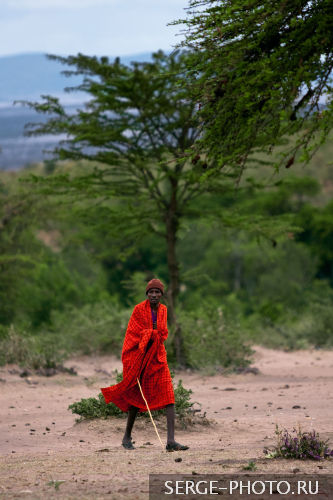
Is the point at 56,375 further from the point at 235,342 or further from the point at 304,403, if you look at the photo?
the point at 304,403

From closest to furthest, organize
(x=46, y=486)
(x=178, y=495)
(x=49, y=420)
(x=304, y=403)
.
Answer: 1. (x=178, y=495)
2. (x=46, y=486)
3. (x=49, y=420)
4. (x=304, y=403)

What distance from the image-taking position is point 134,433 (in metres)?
7.39

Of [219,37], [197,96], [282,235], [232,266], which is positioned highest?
[219,37]

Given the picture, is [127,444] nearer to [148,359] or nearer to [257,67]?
[148,359]

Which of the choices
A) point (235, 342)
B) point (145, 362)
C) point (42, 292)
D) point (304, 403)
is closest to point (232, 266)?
point (42, 292)

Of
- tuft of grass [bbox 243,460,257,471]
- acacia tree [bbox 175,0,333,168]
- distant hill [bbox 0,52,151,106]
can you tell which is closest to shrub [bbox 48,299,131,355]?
distant hill [bbox 0,52,151,106]

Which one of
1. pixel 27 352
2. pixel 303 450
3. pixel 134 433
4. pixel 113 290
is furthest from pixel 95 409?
pixel 113 290

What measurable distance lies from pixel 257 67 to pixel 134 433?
13.4 ft

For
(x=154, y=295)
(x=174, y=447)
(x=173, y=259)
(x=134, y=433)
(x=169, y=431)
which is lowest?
(x=134, y=433)

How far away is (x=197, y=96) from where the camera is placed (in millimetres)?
6270

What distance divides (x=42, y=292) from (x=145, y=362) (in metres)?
19.6

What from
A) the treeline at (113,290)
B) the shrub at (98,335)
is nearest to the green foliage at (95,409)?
the treeline at (113,290)

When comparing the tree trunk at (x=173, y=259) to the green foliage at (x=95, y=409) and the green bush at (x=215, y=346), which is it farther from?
the green foliage at (x=95, y=409)

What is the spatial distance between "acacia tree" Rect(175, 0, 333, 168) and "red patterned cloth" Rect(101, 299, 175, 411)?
5.44ft
